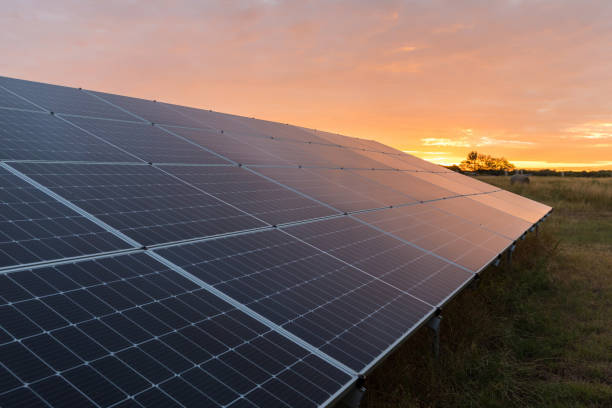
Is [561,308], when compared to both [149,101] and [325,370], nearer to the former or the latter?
[325,370]

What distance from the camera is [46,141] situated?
7.14 metres

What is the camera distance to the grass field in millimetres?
6121

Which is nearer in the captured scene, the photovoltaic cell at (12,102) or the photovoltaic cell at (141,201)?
the photovoltaic cell at (141,201)

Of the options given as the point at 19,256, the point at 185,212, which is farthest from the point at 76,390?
the point at 185,212

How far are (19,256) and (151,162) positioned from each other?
402 cm

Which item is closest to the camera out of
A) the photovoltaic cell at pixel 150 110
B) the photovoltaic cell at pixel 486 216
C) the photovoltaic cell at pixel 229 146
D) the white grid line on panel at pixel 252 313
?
the white grid line on panel at pixel 252 313

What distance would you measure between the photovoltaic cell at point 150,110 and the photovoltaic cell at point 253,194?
12.6 ft

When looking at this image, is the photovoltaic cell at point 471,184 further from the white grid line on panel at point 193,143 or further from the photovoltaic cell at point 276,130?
the white grid line on panel at point 193,143

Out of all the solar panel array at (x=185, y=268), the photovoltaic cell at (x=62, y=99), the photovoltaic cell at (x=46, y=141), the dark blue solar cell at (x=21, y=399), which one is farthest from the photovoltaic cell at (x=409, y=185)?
the dark blue solar cell at (x=21, y=399)

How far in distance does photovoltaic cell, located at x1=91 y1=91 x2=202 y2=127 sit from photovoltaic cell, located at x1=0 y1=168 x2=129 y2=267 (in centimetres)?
632

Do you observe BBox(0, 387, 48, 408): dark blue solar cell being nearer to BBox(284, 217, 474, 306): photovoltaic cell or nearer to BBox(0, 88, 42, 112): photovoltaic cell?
BBox(284, 217, 474, 306): photovoltaic cell

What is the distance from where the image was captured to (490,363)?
6902 mm

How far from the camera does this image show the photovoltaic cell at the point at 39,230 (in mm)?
4082

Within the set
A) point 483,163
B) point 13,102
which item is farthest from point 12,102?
point 483,163
